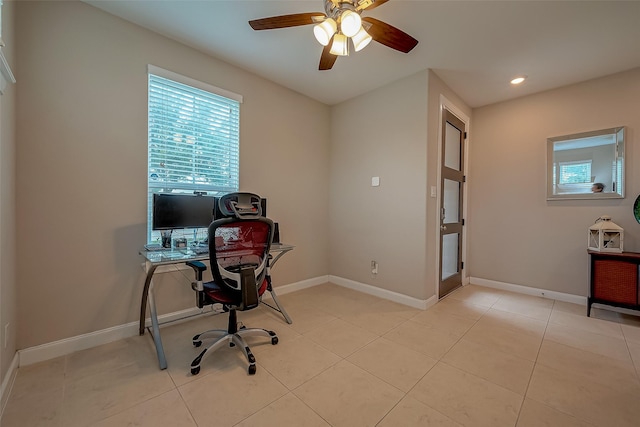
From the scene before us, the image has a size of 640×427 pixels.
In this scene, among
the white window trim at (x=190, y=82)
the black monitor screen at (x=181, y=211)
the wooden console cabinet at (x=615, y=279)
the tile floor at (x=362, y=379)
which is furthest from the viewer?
the wooden console cabinet at (x=615, y=279)

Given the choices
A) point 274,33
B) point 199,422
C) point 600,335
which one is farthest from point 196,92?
point 600,335

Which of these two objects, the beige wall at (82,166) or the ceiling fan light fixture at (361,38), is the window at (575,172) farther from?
the beige wall at (82,166)

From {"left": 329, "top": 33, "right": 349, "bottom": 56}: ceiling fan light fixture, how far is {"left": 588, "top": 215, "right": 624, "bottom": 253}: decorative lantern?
331 cm

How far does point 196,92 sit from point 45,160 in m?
1.36

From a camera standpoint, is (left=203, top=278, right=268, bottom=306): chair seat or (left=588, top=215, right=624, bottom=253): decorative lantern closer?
(left=203, top=278, right=268, bottom=306): chair seat

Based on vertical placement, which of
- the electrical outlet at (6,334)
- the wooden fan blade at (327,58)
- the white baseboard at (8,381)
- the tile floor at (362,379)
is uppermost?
the wooden fan blade at (327,58)

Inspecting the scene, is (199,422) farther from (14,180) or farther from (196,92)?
(196,92)

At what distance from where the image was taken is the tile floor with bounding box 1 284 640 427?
4.46ft

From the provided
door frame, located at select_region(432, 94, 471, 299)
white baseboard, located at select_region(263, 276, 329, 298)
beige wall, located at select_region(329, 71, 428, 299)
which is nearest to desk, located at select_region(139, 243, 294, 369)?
white baseboard, located at select_region(263, 276, 329, 298)

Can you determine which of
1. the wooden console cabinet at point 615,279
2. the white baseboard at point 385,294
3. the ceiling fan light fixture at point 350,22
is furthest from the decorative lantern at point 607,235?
the ceiling fan light fixture at point 350,22

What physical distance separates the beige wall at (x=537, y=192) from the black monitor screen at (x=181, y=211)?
3757mm

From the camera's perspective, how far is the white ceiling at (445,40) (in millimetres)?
1964

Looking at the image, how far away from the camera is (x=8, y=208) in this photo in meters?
1.60

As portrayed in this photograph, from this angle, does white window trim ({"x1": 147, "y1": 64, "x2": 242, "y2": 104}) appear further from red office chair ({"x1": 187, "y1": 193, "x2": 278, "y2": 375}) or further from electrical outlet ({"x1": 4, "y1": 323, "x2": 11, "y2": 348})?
electrical outlet ({"x1": 4, "y1": 323, "x2": 11, "y2": 348})
